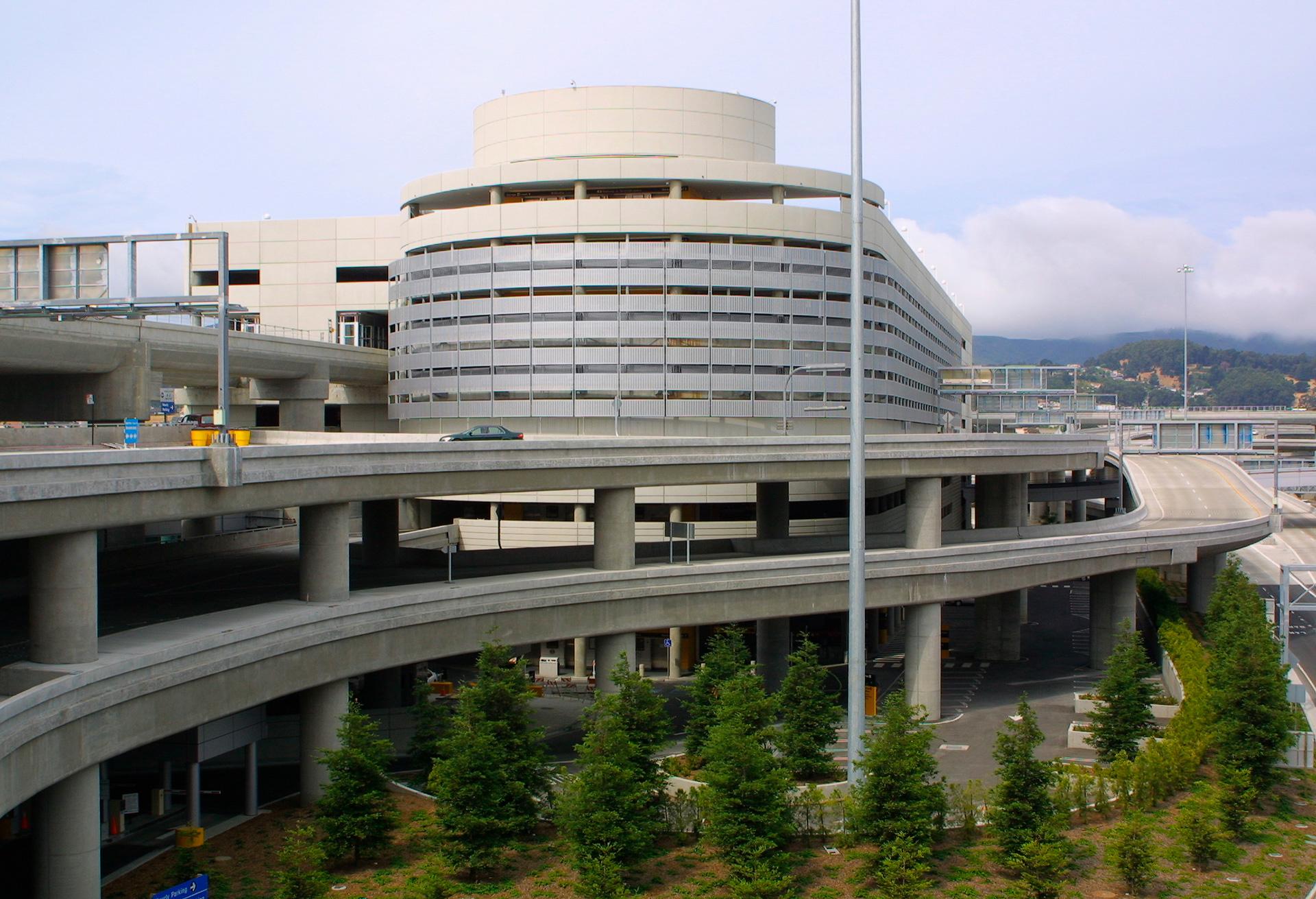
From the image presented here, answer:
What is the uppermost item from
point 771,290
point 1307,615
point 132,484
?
point 771,290

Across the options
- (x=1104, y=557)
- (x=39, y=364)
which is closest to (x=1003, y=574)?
(x=1104, y=557)

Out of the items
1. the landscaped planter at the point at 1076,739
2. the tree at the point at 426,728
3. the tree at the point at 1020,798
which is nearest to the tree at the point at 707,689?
the tree at the point at 426,728

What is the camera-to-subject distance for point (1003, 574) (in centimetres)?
4859

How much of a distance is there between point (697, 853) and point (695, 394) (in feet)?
123

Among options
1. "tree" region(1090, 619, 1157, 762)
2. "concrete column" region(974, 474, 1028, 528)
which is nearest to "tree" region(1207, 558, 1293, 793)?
"tree" region(1090, 619, 1157, 762)

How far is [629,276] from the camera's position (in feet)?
207

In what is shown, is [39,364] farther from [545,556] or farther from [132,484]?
[132,484]

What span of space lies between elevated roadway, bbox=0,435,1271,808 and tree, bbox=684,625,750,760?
4954 millimetres

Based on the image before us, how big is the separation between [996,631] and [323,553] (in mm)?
40161

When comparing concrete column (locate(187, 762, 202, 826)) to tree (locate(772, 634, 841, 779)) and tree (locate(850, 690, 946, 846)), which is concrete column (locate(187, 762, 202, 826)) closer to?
tree (locate(772, 634, 841, 779))

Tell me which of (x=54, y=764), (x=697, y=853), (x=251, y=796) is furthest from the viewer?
(x=251, y=796)

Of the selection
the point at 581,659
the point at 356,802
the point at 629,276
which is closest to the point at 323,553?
the point at 356,802

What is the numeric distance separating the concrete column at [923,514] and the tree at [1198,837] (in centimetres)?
1848

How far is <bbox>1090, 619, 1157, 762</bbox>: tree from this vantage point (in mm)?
37312
